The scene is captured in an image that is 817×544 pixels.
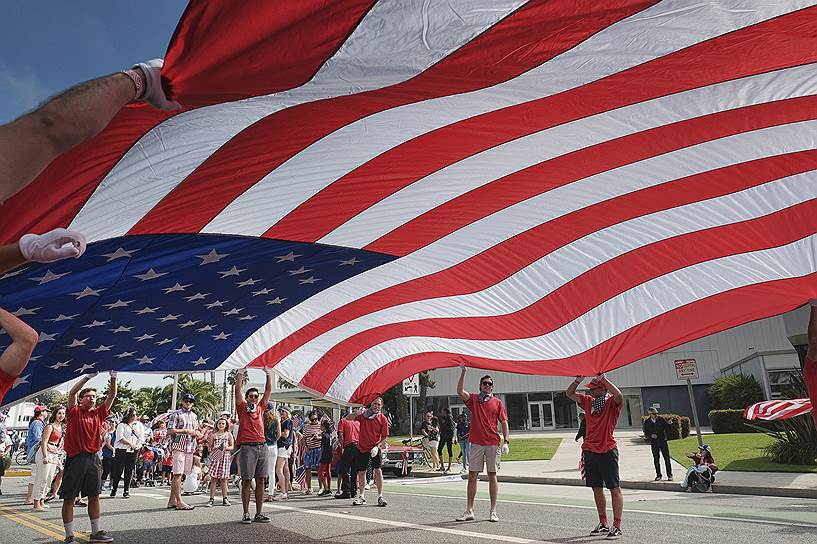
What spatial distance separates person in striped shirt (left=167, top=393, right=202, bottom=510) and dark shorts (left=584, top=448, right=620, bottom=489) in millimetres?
7345

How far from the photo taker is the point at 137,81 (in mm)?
2119

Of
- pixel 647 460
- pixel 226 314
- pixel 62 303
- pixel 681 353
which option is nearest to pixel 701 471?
pixel 647 460

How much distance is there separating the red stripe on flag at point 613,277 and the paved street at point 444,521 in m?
2.33

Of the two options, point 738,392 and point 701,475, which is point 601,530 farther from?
point 738,392

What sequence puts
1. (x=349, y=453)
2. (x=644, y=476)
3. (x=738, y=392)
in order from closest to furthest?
1. (x=349, y=453)
2. (x=644, y=476)
3. (x=738, y=392)

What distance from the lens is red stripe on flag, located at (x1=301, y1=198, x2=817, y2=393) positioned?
504 centimetres

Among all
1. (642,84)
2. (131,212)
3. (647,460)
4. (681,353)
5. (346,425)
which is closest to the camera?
(642,84)

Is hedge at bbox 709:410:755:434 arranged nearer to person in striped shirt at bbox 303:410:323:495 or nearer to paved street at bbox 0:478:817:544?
paved street at bbox 0:478:817:544

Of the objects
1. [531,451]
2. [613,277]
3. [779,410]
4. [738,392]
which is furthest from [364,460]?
[738,392]

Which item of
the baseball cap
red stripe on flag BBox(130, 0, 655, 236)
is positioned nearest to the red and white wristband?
red stripe on flag BBox(130, 0, 655, 236)

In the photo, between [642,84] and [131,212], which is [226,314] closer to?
[131,212]

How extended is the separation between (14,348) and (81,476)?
499 centimetres

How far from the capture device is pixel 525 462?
68.6 ft

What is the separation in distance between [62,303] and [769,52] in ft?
19.2
